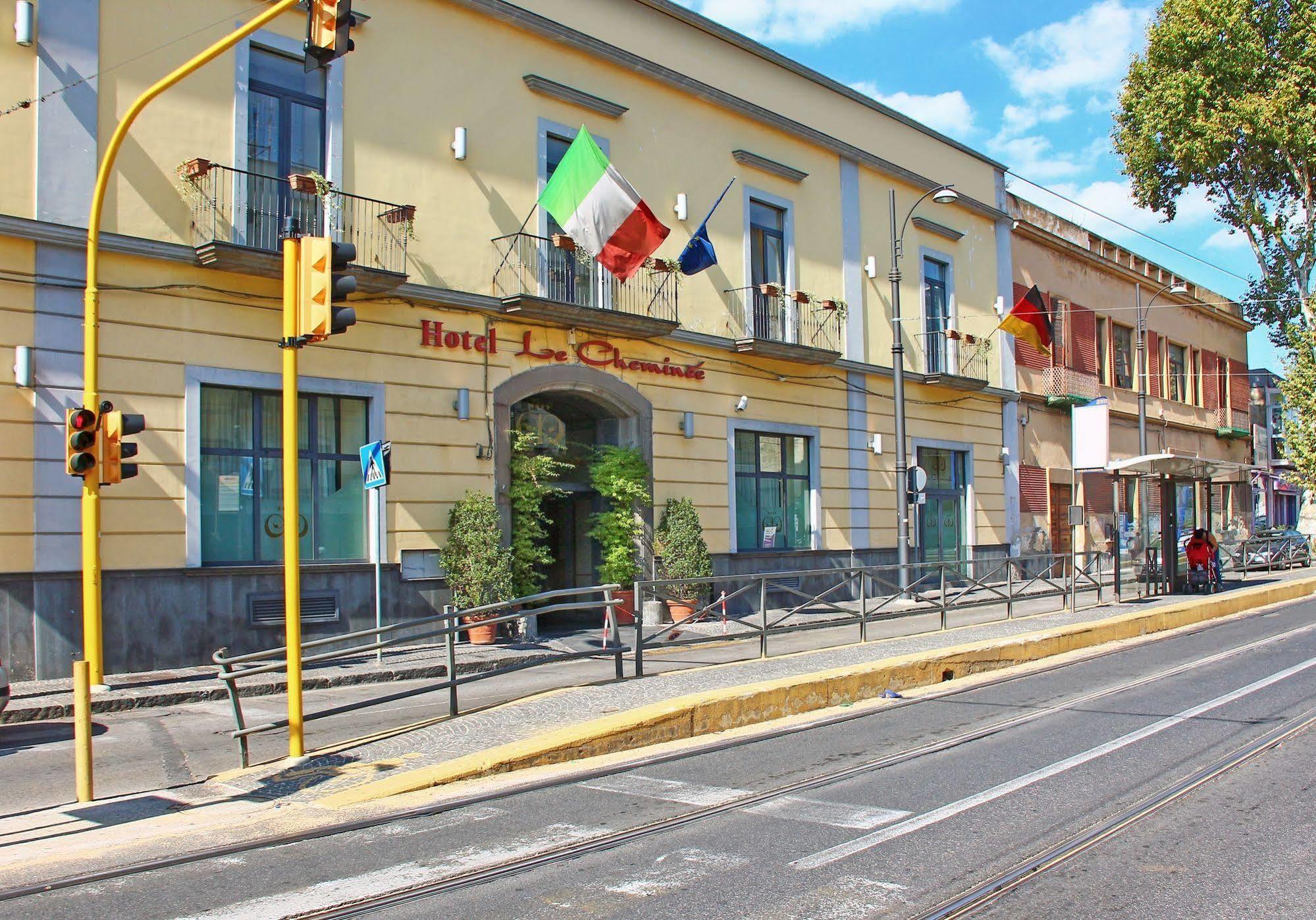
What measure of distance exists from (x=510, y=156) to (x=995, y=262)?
606 inches

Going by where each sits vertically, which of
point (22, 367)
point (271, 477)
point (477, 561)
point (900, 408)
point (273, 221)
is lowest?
point (477, 561)

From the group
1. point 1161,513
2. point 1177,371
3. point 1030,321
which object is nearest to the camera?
point 1030,321

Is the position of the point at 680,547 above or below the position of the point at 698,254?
below

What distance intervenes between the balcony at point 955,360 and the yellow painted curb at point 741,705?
9743 mm

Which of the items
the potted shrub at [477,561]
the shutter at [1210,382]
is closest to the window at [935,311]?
the potted shrub at [477,561]

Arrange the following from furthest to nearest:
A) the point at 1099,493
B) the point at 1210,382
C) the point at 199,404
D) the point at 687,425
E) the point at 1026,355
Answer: the point at 1210,382, the point at 1099,493, the point at 1026,355, the point at 687,425, the point at 199,404

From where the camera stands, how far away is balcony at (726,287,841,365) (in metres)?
21.3

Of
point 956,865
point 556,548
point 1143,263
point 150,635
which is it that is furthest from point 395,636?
point 1143,263

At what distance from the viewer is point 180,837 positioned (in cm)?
670

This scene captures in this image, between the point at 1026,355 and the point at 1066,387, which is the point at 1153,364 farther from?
the point at 1026,355

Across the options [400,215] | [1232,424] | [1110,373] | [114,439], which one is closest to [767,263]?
[400,215]

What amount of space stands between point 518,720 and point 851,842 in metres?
4.20

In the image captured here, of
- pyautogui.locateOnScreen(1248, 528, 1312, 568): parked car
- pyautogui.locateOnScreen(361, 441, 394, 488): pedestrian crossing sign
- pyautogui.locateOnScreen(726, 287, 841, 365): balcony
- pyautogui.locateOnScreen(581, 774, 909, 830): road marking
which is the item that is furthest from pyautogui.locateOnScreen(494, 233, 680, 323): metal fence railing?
pyautogui.locateOnScreen(1248, 528, 1312, 568): parked car

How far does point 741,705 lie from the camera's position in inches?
401
